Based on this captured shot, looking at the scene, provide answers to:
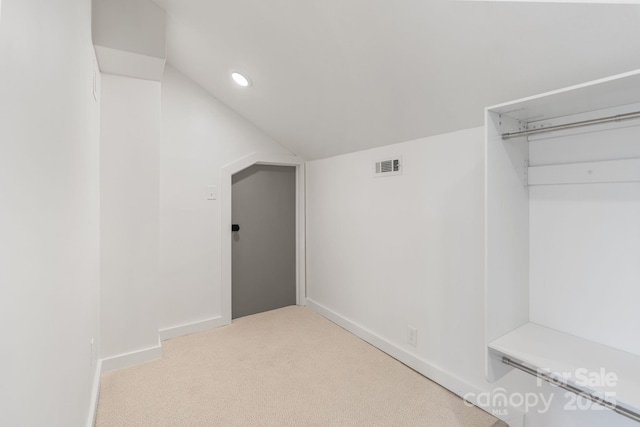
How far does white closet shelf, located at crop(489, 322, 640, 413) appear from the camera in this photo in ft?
3.54

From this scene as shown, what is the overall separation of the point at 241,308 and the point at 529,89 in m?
3.16

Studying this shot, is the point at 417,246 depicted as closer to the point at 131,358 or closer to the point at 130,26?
the point at 131,358

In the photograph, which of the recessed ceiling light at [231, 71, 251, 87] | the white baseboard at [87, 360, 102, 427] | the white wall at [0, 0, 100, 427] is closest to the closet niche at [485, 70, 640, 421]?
the white wall at [0, 0, 100, 427]

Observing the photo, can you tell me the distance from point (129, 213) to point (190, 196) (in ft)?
2.24

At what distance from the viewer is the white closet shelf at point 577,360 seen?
1080 mm

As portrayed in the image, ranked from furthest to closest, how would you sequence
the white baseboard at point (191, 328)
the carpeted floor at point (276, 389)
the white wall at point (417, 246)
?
the white baseboard at point (191, 328) → the white wall at point (417, 246) → the carpeted floor at point (276, 389)

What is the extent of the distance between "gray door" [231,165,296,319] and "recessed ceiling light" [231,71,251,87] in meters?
1.01

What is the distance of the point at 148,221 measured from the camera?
2.43 meters

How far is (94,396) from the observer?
1834mm

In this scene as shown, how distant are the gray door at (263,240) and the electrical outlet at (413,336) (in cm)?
178

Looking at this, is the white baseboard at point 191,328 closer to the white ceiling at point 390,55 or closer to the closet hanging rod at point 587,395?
the white ceiling at point 390,55

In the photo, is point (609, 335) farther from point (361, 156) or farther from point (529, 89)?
point (361, 156)

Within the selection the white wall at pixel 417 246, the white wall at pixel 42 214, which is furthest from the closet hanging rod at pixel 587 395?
the white wall at pixel 42 214

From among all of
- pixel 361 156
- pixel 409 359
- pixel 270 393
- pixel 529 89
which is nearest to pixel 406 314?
pixel 409 359
